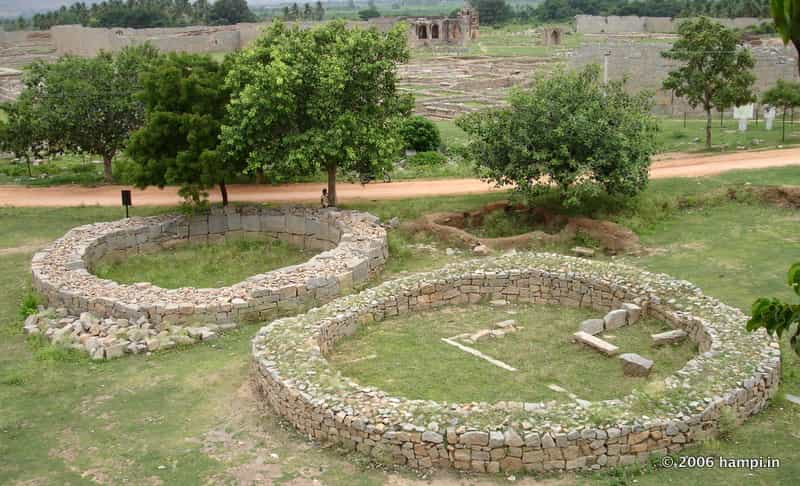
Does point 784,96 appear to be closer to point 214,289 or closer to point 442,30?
point 214,289

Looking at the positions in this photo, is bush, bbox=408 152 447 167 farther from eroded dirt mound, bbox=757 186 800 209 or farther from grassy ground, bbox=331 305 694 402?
grassy ground, bbox=331 305 694 402

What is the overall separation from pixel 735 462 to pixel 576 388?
123 inches

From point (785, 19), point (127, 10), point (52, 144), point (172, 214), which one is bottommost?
point (172, 214)

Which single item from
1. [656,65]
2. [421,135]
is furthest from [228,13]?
[421,135]

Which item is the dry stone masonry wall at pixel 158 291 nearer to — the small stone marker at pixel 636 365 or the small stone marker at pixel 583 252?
the small stone marker at pixel 583 252

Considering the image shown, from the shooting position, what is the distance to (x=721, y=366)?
13.0 m

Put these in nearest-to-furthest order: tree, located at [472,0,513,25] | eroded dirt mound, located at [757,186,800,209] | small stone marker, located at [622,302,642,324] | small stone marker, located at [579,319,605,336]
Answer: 1. small stone marker, located at [579,319,605,336]
2. small stone marker, located at [622,302,642,324]
3. eroded dirt mound, located at [757,186,800,209]
4. tree, located at [472,0,513,25]

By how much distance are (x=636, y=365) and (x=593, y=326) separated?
2.07 metres

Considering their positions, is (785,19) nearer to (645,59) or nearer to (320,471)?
(320,471)

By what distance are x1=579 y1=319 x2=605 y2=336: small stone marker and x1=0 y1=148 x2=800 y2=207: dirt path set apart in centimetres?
1183

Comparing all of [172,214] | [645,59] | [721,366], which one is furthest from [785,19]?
[645,59]

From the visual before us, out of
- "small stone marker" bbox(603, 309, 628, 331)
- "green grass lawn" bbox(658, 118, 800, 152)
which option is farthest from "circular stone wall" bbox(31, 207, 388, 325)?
"green grass lawn" bbox(658, 118, 800, 152)

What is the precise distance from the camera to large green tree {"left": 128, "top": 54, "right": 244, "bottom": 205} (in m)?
23.6

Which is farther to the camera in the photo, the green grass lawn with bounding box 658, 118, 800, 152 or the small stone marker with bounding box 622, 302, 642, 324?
the green grass lawn with bounding box 658, 118, 800, 152
